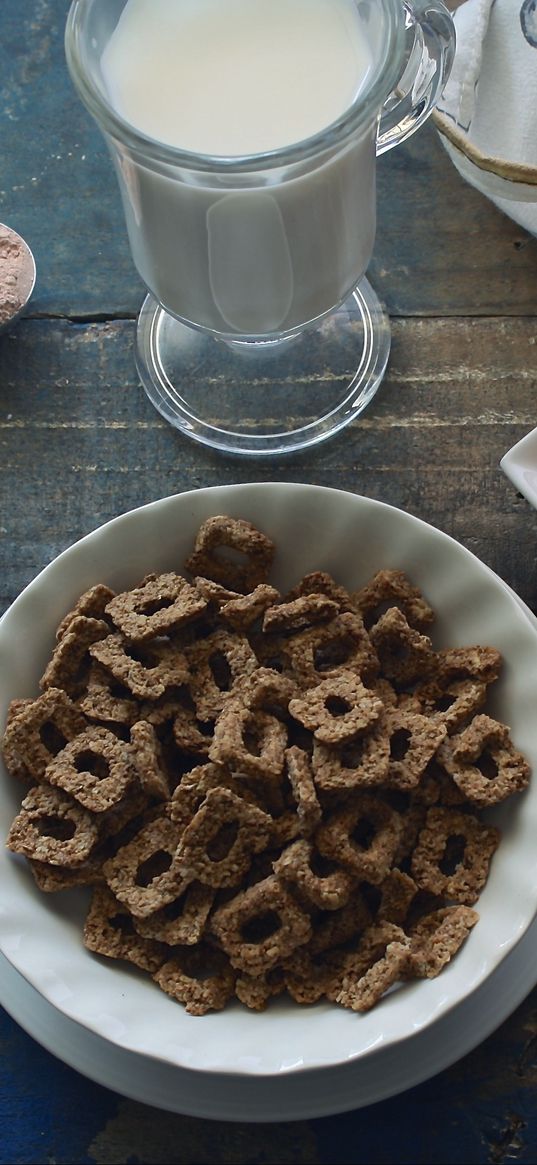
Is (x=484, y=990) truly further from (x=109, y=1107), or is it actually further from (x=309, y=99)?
(x=309, y=99)

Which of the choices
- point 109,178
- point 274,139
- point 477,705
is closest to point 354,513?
point 477,705

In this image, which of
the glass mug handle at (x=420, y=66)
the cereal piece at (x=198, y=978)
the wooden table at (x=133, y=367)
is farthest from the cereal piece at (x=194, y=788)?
the glass mug handle at (x=420, y=66)

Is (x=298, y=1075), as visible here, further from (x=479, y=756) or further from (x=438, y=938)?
(x=479, y=756)

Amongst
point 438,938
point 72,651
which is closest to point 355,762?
point 438,938

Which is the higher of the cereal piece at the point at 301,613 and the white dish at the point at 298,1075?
the cereal piece at the point at 301,613

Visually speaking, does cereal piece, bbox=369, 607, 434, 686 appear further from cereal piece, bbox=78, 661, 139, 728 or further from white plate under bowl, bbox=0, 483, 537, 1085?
cereal piece, bbox=78, 661, 139, 728

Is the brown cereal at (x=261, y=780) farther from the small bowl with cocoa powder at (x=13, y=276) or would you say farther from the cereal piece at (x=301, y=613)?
the small bowl with cocoa powder at (x=13, y=276)
